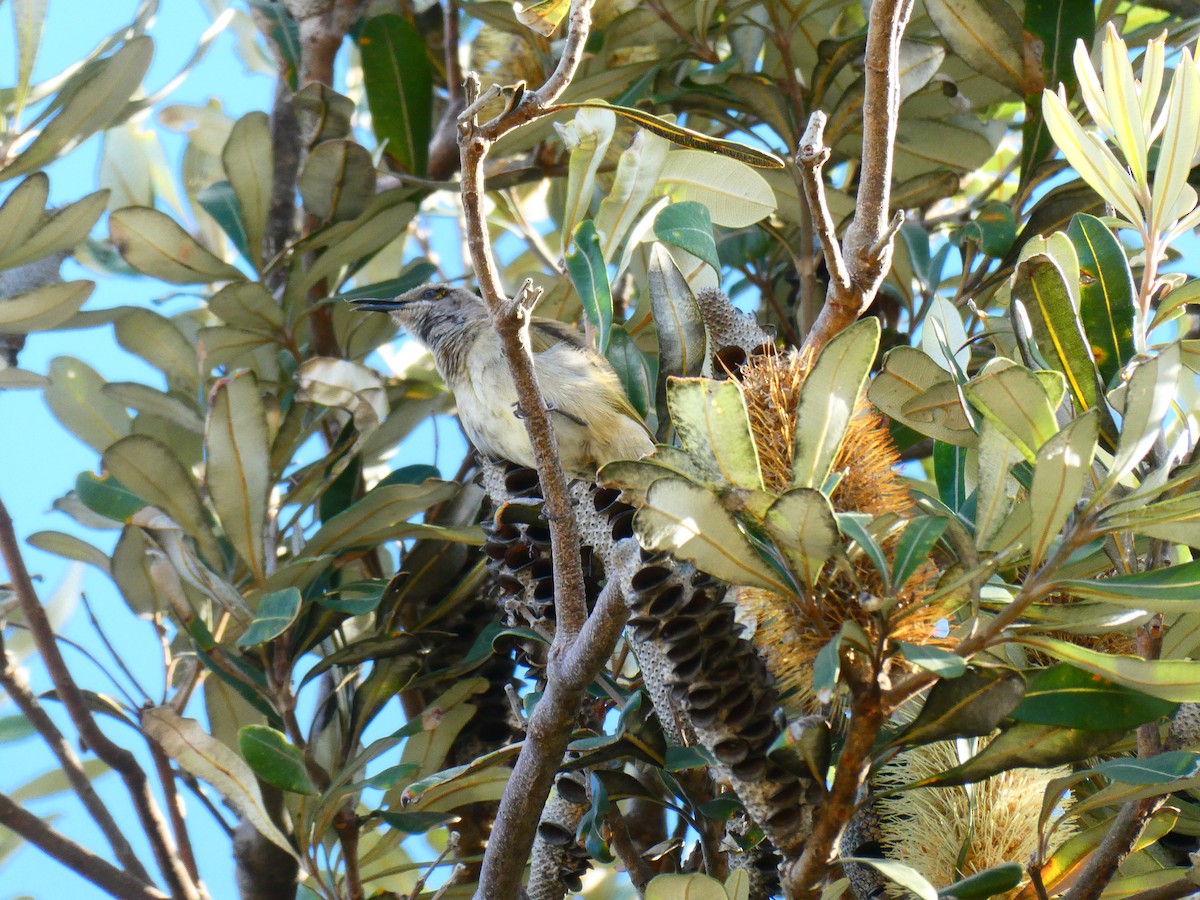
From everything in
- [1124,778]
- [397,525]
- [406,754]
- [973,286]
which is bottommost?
[1124,778]

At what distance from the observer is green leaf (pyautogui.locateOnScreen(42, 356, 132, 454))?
223cm

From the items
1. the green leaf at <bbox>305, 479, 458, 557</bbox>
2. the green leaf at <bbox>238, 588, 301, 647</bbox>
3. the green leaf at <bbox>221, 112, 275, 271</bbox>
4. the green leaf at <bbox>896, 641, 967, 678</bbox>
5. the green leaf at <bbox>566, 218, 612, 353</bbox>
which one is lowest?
the green leaf at <bbox>896, 641, 967, 678</bbox>

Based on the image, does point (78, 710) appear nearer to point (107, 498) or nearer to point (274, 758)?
point (107, 498)

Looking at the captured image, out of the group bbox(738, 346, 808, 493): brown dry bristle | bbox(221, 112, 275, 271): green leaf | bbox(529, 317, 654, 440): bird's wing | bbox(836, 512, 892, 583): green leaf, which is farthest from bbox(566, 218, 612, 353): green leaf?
bbox(221, 112, 275, 271): green leaf

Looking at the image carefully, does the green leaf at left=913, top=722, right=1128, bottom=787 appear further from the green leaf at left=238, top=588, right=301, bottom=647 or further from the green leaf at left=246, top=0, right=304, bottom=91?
the green leaf at left=246, top=0, right=304, bottom=91

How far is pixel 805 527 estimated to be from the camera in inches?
35.8

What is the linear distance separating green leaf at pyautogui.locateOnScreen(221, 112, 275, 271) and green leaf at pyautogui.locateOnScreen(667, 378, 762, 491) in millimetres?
1403

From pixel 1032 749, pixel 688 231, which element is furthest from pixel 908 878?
pixel 688 231

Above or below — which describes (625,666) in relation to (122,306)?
below

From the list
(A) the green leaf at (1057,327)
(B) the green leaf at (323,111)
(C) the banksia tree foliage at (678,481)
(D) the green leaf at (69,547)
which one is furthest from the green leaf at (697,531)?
(B) the green leaf at (323,111)

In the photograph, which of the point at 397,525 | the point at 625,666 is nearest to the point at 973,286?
the point at 625,666

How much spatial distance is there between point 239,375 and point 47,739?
0.58 m

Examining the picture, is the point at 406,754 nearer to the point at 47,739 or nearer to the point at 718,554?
the point at 47,739

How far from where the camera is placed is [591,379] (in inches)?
82.0
